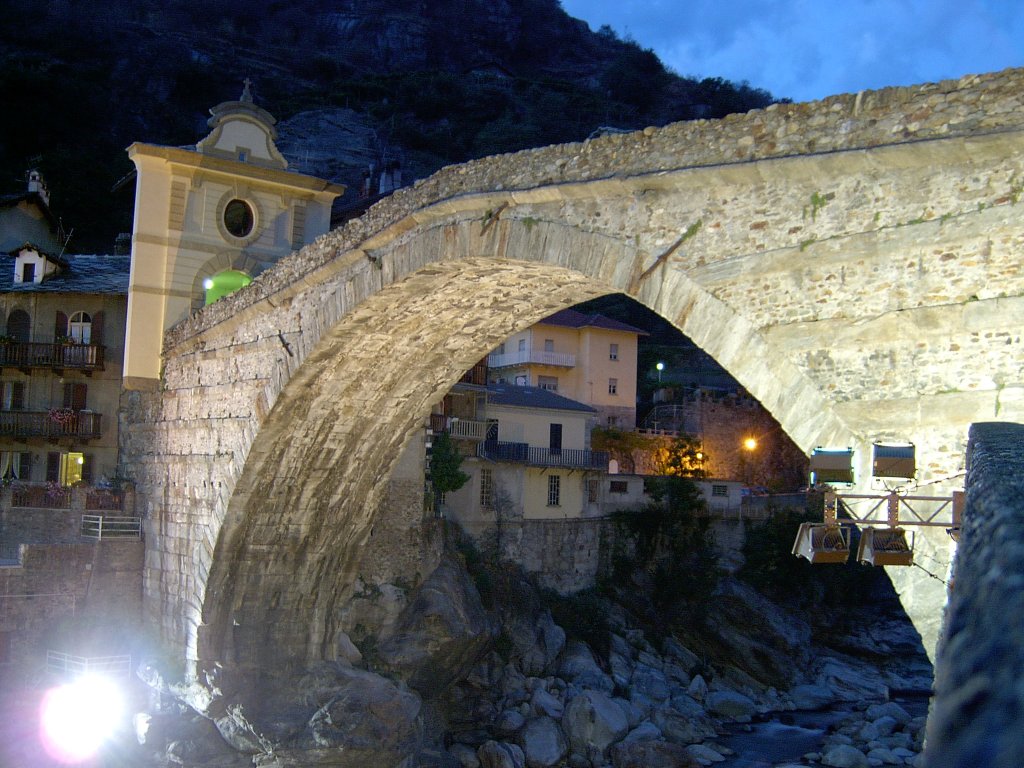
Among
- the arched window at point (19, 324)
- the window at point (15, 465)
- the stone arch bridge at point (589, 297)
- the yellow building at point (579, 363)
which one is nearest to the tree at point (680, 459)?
the yellow building at point (579, 363)

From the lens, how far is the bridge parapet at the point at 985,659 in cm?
84

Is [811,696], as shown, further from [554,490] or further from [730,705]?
[554,490]

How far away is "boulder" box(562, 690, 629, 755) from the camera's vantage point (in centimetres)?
2077

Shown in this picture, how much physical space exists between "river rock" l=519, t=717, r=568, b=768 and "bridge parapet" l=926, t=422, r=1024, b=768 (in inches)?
775

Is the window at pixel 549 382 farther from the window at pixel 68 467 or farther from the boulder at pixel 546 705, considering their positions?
the window at pixel 68 467

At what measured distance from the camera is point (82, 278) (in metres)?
19.8

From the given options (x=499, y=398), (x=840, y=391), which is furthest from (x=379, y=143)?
(x=840, y=391)

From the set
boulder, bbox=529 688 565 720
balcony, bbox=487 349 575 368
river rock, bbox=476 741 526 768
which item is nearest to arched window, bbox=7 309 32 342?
river rock, bbox=476 741 526 768

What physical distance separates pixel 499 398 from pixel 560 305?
15629 millimetres

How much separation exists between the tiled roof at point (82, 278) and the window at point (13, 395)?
1673mm

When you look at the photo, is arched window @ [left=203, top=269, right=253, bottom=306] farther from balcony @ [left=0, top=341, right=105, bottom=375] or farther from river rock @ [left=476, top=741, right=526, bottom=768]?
river rock @ [left=476, top=741, right=526, bottom=768]

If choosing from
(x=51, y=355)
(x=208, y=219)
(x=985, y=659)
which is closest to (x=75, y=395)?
(x=51, y=355)

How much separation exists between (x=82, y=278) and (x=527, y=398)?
1243 cm

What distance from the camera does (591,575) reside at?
28.0m
